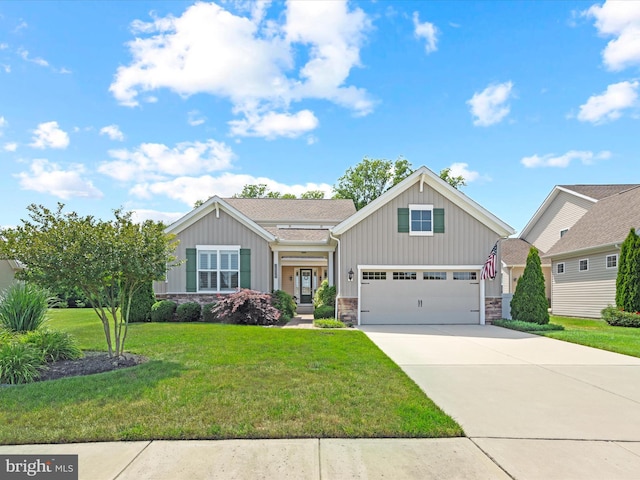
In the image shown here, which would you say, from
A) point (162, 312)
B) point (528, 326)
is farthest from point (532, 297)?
point (162, 312)

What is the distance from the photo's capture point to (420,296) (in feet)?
51.9

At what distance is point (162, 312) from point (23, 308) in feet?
23.0

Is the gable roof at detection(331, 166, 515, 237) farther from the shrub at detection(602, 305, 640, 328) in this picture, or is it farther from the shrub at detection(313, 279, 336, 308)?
the shrub at detection(602, 305, 640, 328)

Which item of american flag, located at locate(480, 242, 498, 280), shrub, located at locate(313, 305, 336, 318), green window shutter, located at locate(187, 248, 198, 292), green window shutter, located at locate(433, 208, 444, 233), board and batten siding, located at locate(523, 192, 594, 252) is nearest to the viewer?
american flag, located at locate(480, 242, 498, 280)

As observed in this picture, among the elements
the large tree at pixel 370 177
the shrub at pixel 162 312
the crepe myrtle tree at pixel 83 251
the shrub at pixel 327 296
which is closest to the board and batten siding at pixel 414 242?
the shrub at pixel 327 296

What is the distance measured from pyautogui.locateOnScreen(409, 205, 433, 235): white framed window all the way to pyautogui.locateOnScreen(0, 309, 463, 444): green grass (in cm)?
823

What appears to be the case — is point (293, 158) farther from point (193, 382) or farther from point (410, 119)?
point (193, 382)

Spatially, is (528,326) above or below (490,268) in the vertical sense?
below

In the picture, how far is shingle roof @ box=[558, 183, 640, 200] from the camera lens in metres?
25.5

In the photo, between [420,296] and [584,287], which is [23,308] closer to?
[420,296]

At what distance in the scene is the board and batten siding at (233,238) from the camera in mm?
16797

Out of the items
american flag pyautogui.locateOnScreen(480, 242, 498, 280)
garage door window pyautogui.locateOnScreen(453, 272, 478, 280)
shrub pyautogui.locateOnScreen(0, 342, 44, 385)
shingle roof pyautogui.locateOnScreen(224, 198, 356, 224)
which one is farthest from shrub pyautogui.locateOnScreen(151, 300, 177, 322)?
american flag pyautogui.locateOnScreen(480, 242, 498, 280)

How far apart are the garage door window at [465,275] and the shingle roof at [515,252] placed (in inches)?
383

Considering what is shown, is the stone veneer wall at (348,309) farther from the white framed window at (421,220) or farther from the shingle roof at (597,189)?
the shingle roof at (597,189)
